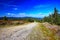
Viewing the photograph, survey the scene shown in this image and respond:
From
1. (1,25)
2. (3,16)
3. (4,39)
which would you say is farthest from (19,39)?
(3,16)

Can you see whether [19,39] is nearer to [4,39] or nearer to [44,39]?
[4,39]

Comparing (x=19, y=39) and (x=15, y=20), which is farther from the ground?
(x=15, y=20)

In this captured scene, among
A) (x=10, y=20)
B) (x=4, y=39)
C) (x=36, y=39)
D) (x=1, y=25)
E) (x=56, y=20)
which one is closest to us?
(x=4, y=39)

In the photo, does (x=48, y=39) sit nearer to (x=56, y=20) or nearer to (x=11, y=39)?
(x=11, y=39)

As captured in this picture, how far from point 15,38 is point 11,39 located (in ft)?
0.69

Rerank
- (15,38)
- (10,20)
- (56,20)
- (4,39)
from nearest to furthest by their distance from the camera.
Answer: (4,39) → (15,38) → (10,20) → (56,20)

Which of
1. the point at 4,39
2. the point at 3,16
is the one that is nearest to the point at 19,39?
the point at 4,39

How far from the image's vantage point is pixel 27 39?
4527mm

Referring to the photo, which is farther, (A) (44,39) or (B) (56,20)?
(B) (56,20)

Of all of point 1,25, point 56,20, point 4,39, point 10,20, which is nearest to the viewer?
point 4,39

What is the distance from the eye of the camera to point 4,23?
6.23 m

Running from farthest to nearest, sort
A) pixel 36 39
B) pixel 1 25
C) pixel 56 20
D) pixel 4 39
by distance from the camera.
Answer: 1. pixel 56 20
2. pixel 1 25
3. pixel 36 39
4. pixel 4 39

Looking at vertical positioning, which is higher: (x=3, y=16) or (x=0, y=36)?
(x=3, y=16)

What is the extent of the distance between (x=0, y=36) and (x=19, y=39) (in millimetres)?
619
